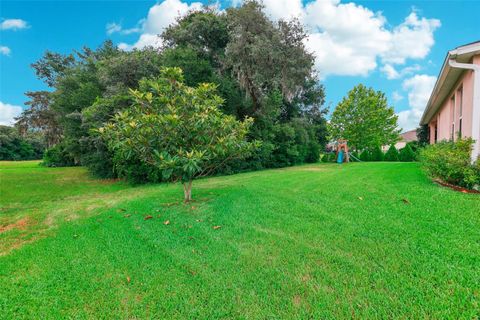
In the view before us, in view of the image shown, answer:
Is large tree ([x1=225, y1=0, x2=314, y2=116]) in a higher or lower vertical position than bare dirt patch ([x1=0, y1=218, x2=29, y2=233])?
higher

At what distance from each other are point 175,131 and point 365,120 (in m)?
25.5

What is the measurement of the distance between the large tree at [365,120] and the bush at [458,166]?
21.0 m

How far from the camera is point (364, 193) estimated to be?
503cm

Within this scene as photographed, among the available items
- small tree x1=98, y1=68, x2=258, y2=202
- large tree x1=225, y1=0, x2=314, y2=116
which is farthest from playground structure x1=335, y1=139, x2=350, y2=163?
small tree x1=98, y1=68, x2=258, y2=202

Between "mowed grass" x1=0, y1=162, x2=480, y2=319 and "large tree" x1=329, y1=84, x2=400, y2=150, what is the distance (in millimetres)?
22675

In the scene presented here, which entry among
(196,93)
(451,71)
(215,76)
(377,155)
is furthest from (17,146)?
Answer: (451,71)

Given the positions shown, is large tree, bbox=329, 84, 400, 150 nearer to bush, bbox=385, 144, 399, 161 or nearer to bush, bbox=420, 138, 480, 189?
bush, bbox=385, 144, 399, 161

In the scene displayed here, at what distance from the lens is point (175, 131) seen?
188 inches

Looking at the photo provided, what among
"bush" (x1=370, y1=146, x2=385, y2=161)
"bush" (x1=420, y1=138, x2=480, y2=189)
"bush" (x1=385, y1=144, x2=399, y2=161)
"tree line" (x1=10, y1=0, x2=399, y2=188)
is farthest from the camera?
"bush" (x1=370, y1=146, x2=385, y2=161)

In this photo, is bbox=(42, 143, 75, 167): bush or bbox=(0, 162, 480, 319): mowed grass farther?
bbox=(42, 143, 75, 167): bush

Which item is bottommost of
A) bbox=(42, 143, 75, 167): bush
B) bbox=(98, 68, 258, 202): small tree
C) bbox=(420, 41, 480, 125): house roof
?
bbox=(42, 143, 75, 167): bush

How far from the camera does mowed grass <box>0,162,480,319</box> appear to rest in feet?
6.30

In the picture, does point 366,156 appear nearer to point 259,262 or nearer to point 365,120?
point 365,120

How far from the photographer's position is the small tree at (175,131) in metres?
4.46
